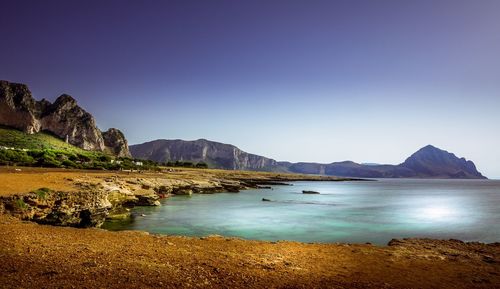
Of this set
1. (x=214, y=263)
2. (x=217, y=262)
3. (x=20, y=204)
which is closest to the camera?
(x=214, y=263)

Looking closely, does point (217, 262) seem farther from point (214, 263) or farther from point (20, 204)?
point (20, 204)

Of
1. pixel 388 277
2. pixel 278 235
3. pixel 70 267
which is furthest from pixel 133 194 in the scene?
pixel 388 277

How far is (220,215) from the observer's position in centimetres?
4156

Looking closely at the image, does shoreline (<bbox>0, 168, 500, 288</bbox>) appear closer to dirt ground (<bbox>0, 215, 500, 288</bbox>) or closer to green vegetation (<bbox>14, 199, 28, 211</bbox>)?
dirt ground (<bbox>0, 215, 500, 288</bbox>)

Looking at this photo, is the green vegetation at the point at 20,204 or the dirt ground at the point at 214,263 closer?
the dirt ground at the point at 214,263

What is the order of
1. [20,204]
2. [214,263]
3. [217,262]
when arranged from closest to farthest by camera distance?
[214,263]
[217,262]
[20,204]

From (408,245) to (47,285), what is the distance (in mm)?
19550

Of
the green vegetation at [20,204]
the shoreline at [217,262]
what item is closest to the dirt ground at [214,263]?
the shoreline at [217,262]

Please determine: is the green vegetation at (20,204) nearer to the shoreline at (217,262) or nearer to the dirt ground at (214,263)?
the shoreline at (217,262)

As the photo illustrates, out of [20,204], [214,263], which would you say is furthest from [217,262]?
[20,204]

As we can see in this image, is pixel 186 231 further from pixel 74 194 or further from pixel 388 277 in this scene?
pixel 388 277

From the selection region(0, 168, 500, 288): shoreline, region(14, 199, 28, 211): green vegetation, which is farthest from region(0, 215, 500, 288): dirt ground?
region(14, 199, 28, 211): green vegetation

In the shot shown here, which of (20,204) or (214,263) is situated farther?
(20,204)

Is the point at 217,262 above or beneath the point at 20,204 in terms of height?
beneath
